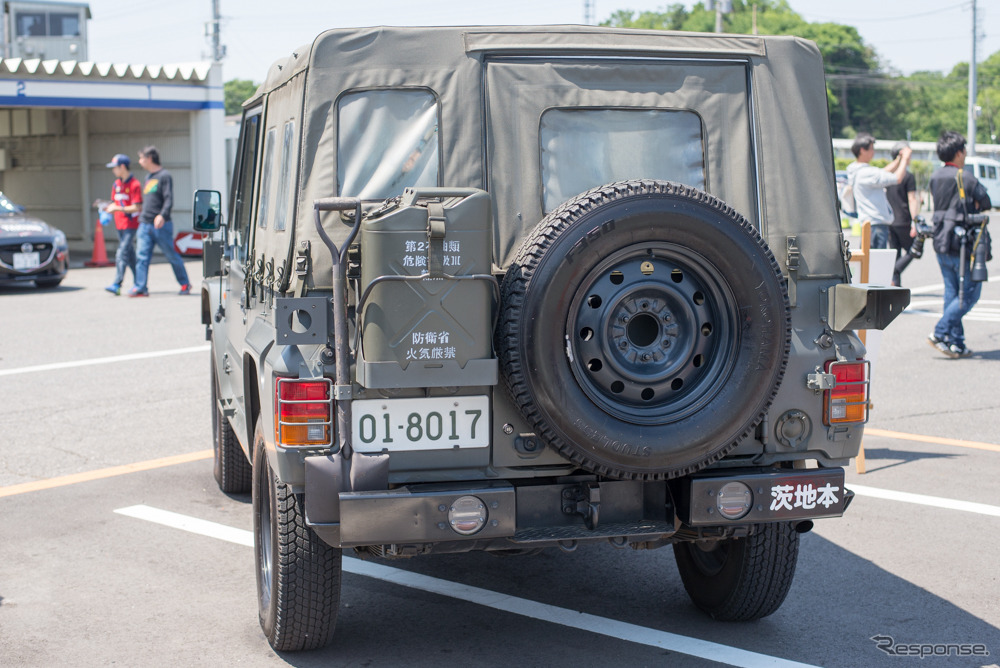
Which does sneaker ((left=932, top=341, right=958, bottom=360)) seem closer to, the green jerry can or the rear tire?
the rear tire

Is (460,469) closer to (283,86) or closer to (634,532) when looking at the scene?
(634,532)

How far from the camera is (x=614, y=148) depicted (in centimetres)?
436

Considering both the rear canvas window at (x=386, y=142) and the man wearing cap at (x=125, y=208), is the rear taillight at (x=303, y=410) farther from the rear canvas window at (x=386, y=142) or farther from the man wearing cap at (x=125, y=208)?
the man wearing cap at (x=125, y=208)

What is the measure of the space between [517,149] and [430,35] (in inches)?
20.7

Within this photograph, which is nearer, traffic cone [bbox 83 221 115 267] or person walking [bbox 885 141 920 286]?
person walking [bbox 885 141 920 286]

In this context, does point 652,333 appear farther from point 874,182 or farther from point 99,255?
point 99,255

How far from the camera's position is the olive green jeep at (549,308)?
12.4ft

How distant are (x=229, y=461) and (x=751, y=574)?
326 centimetres

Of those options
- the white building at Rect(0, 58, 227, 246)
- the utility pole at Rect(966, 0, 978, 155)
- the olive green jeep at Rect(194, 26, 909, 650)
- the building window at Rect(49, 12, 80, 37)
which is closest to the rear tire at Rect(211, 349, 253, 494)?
the olive green jeep at Rect(194, 26, 909, 650)

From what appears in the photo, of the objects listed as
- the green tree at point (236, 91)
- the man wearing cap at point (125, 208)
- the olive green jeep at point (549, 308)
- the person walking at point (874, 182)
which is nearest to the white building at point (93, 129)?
the man wearing cap at point (125, 208)

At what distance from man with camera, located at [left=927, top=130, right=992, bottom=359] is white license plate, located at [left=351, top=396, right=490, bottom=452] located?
7825 millimetres

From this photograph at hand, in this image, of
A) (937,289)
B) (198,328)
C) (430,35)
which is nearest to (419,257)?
(430,35)

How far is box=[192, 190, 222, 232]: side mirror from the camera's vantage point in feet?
21.0

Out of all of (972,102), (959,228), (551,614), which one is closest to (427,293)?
(551,614)
